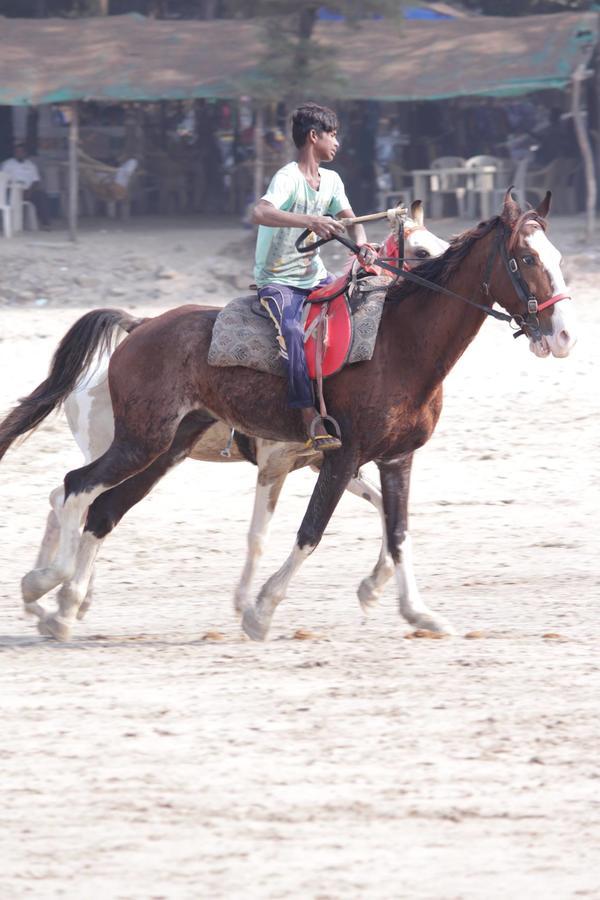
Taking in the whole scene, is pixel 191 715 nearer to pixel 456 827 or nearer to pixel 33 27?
pixel 456 827

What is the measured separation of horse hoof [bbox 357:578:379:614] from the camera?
698 centimetres

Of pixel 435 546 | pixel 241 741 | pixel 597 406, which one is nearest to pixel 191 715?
pixel 241 741

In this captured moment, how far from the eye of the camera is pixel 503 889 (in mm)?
3885

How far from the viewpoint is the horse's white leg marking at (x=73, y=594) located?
22.0 ft

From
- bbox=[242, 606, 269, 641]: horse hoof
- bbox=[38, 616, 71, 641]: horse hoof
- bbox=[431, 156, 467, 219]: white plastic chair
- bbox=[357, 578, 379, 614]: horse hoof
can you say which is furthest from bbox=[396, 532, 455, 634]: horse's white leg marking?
bbox=[431, 156, 467, 219]: white plastic chair

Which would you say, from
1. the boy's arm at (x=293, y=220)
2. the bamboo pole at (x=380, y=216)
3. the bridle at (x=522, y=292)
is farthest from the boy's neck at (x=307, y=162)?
the bridle at (x=522, y=292)

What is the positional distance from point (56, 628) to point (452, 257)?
2475 millimetres

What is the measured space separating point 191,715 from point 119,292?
13016 millimetres

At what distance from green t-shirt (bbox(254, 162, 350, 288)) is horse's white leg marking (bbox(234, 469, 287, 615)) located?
1.06 meters

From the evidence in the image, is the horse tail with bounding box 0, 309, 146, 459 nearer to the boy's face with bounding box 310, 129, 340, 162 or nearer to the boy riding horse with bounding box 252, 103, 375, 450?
the boy riding horse with bounding box 252, 103, 375, 450

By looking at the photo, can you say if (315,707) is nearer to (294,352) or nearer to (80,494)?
(294,352)

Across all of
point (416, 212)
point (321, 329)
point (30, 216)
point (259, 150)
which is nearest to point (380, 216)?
point (321, 329)

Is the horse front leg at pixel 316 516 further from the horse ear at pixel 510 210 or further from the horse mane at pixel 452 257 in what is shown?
the horse ear at pixel 510 210

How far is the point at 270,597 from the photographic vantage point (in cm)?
652
